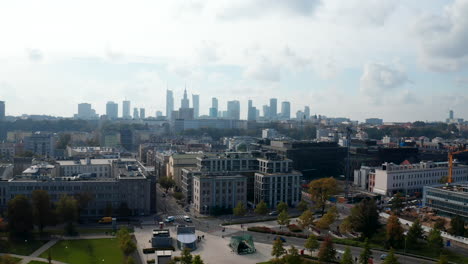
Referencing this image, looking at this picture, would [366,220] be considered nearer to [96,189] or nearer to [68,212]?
[68,212]

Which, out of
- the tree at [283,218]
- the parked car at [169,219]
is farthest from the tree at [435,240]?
the parked car at [169,219]

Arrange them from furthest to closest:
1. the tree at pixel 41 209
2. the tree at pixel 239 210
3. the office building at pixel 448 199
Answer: the tree at pixel 239 210
the office building at pixel 448 199
the tree at pixel 41 209

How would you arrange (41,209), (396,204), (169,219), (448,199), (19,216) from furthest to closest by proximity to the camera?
(396,204)
(448,199)
(169,219)
(41,209)
(19,216)

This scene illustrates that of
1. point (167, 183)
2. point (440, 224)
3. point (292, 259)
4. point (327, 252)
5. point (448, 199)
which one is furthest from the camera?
point (167, 183)

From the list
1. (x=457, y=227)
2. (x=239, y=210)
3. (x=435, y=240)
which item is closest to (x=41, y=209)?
(x=239, y=210)

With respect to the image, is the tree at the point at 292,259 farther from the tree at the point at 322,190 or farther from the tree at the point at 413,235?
the tree at the point at 322,190

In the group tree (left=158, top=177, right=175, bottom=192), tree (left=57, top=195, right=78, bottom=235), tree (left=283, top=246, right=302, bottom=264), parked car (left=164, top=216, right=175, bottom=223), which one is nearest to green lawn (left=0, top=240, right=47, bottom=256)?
tree (left=57, top=195, right=78, bottom=235)

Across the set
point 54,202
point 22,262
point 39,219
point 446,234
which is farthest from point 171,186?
point 446,234
